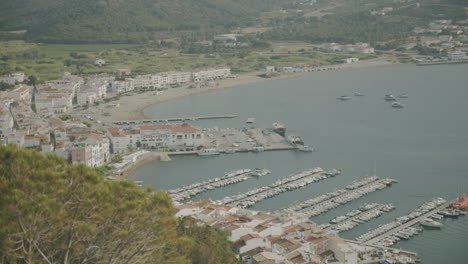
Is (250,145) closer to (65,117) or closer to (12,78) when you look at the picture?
(65,117)

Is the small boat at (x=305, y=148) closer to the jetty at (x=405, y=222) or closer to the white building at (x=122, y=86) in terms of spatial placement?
the jetty at (x=405, y=222)

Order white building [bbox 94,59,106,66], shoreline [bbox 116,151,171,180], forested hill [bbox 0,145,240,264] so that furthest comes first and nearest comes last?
white building [bbox 94,59,106,66] → shoreline [bbox 116,151,171,180] → forested hill [bbox 0,145,240,264]

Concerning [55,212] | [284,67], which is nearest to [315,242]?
[55,212]

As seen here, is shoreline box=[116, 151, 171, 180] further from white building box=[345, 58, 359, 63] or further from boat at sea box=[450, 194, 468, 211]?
white building box=[345, 58, 359, 63]

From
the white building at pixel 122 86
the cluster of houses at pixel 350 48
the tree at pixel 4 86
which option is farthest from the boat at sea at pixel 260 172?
the cluster of houses at pixel 350 48

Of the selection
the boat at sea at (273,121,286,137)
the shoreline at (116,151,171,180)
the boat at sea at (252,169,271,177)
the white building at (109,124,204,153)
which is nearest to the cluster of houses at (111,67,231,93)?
the boat at sea at (273,121,286,137)

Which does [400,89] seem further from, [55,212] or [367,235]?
[55,212]
